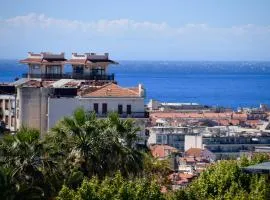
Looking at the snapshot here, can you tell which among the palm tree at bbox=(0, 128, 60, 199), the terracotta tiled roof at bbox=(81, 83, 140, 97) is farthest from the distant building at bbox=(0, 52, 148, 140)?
the palm tree at bbox=(0, 128, 60, 199)

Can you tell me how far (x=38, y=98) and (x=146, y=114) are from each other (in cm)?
520

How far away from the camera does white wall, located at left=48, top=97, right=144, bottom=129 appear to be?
5203 cm

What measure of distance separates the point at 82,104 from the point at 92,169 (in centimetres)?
1755

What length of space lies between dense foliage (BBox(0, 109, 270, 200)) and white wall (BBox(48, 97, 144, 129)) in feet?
34.7

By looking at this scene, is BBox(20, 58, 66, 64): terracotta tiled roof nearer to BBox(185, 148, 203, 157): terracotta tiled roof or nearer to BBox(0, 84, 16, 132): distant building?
BBox(0, 84, 16, 132): distant building

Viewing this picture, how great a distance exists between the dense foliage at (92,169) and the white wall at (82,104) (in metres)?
10.6

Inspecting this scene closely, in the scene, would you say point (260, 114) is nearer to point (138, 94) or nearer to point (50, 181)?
point (138, 94)

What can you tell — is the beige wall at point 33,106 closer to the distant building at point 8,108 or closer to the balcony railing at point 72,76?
the distant building at point 8,108

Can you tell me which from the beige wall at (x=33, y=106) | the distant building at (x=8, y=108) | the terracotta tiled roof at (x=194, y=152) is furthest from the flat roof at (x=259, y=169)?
the terracotta tiled roof at (x=194, y=152)

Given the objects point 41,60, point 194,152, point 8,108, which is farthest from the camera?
point 194,152

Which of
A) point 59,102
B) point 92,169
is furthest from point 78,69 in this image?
point 92,169

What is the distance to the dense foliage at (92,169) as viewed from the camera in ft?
96.7

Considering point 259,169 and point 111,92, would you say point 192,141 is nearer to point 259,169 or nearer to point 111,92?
point 111,92

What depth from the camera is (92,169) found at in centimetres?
3500
